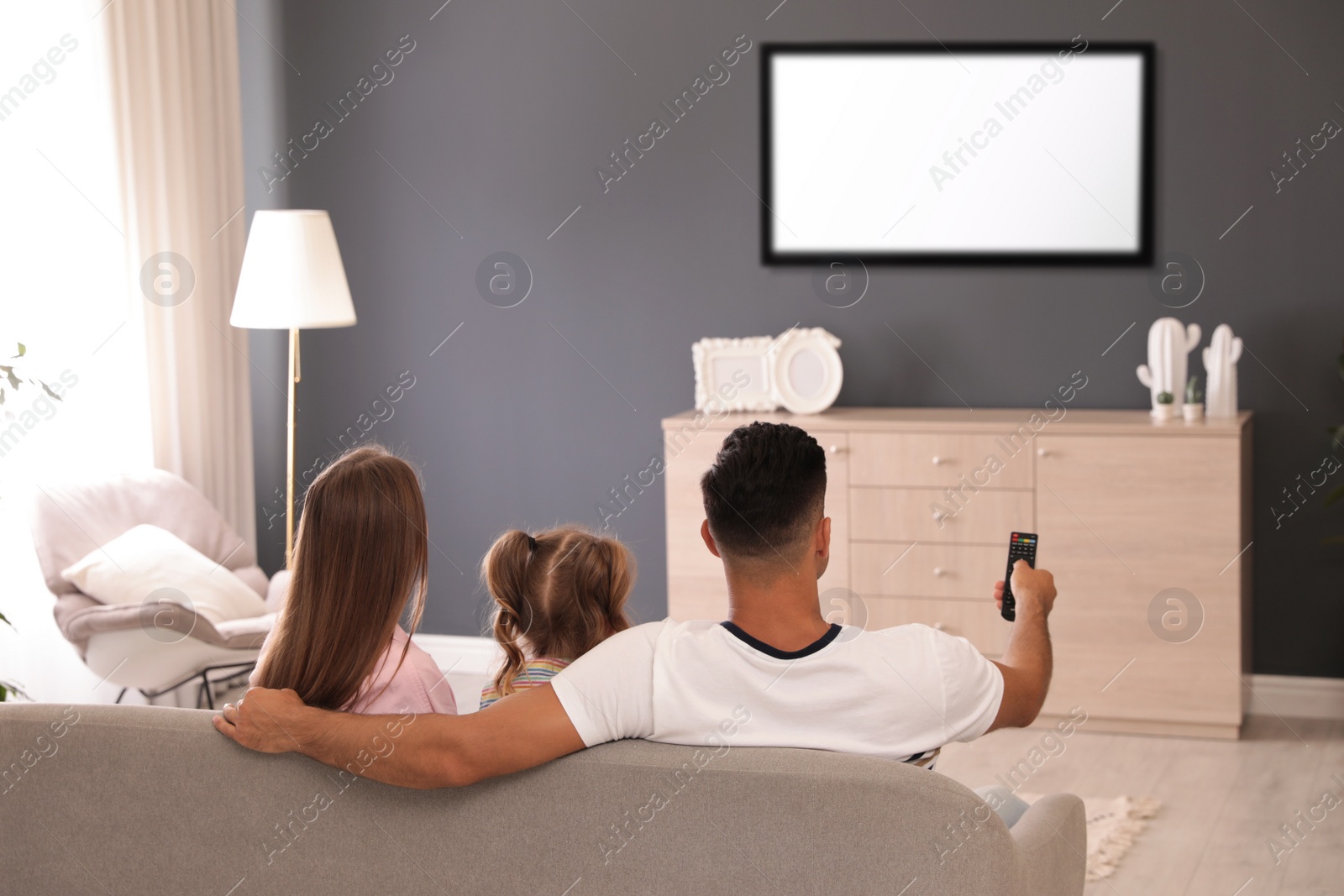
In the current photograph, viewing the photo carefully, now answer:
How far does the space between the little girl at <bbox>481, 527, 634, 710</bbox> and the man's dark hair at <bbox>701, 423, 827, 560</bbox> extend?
37 centimetres

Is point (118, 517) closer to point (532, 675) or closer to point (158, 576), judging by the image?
point (158, 576)

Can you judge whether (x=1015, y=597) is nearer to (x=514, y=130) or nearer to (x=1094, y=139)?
(x=1094, y=139)

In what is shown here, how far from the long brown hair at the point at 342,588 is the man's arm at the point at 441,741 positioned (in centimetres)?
13

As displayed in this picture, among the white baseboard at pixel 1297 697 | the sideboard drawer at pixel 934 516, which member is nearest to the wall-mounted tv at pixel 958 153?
the sideboard drawer at pixel 934 516

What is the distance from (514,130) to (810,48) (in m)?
1.11

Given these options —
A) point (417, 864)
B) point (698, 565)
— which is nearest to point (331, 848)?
point (417, 864)

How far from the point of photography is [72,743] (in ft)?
5.09

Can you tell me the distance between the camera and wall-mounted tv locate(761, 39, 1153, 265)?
414cm

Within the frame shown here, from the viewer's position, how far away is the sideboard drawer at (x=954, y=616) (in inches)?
157

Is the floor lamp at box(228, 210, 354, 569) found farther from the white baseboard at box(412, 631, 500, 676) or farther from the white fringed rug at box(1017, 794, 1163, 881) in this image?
the white fringed rug at box(1017, 794, 1163, 881)

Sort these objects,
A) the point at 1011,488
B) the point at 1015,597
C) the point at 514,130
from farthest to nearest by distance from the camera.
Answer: the point at 514,130, the point at 1011,488, the point at 1015,597

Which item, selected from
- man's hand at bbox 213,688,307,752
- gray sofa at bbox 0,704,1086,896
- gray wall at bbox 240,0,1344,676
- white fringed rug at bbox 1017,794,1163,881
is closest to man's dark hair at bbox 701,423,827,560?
gray sofa at bbox 0,704,1086,896

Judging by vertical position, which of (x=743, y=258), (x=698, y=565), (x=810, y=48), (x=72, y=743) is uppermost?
(x=810, y=48)

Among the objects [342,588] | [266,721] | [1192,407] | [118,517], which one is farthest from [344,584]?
[1192,407]
